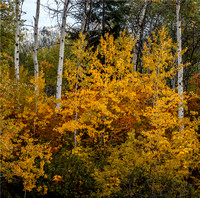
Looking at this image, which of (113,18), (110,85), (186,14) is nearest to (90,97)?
(110,85)

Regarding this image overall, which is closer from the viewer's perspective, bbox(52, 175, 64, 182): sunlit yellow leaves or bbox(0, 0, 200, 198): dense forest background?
bbox(0, 0, 200, 198): dense forest background

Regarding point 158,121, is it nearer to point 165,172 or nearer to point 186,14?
point 165,172

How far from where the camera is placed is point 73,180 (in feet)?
20.0

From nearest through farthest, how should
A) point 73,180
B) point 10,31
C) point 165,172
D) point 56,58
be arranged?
point 165,172
point 73,180
point 10,31
point 56,58

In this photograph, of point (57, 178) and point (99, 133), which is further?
point (99, 133)

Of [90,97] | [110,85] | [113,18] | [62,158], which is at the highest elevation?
[113,18]

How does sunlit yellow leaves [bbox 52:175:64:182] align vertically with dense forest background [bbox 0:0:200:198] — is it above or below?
below

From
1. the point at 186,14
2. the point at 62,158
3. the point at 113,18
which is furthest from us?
the point at 113,18

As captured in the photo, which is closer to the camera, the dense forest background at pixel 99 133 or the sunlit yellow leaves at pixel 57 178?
the dense forest background at pixel 99 133

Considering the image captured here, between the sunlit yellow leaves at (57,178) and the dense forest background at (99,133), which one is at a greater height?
the dense forest background at (99,133)

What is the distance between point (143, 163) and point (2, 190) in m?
4.47

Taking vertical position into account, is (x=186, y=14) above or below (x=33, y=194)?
above

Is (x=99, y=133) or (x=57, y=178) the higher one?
(x=99, y=133)

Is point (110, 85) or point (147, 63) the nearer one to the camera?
point (110, 85)
